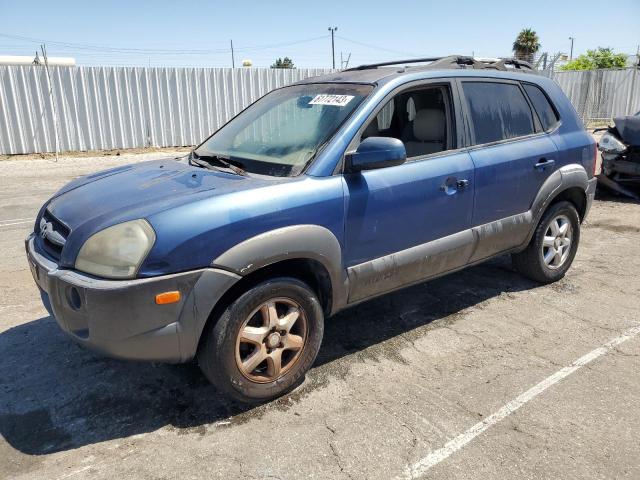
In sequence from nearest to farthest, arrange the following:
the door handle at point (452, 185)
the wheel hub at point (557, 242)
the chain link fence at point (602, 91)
→ the door handle at point (452, 185) → the wheel hub at point (557, 242) → the chain link fence at point (602, 91)

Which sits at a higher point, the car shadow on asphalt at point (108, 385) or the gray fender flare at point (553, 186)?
→ the gray fender flare at point (553, 186)

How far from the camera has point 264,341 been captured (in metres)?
2.93

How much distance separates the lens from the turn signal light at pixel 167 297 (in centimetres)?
250

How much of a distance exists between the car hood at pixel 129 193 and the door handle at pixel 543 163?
2.41 m

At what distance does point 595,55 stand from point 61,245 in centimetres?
4892

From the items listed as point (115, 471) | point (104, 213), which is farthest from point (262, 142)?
point (115, 471)

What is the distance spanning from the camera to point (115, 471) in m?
2.47

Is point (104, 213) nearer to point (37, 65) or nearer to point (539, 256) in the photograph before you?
point (539, 256)

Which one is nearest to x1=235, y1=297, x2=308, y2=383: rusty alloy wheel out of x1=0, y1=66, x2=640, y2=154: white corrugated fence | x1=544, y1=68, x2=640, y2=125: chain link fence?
x1=0, y1=66, x2=640, y2=154: white corrugated fence

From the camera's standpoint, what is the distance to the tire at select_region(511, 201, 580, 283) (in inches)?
180

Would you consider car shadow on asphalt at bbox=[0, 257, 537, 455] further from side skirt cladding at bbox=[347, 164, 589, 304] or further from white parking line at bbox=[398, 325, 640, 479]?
white parking line at bbox=[398, 325, 640, 479]

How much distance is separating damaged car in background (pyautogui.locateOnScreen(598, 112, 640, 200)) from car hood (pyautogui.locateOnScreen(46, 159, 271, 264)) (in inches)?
276

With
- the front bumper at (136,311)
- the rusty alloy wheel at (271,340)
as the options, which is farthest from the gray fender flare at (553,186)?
the front bumper at (136,311)

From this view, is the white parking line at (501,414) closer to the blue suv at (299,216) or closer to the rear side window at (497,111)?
the blue suv at (299,216)
